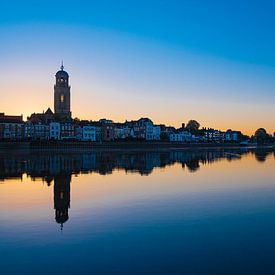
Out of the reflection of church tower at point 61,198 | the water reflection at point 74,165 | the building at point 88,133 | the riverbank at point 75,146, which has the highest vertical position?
the building at point 88,133

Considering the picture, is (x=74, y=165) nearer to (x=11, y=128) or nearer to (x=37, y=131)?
(x=11, y=128)

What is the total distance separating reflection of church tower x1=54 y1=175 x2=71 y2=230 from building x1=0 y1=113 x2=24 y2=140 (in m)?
98.1

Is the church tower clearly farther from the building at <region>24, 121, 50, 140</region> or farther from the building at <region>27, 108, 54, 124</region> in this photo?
the building at <region>24, 121, 50, 140</region>

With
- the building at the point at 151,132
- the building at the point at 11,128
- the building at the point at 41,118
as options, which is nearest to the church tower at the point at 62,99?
the building at the point at 41,118

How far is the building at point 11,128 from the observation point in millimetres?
127062

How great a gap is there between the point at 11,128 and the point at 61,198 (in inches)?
4403

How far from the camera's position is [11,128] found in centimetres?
12900

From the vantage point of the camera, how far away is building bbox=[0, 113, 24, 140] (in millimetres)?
127062

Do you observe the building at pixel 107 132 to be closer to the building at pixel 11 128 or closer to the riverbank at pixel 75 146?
the riverbank at pixel 75 146

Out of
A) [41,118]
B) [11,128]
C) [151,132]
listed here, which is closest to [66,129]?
[41,118]

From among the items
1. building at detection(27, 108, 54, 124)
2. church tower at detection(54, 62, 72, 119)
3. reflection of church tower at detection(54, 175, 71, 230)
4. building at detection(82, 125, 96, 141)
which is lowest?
reflection of church tower at detection(54, 175, 71, 230)

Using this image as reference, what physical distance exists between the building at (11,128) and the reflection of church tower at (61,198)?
98.1 meters

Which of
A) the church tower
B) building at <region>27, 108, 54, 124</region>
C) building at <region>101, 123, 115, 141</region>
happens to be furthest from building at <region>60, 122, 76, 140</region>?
the church tower

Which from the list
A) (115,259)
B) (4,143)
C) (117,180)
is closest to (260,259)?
(115,259)
